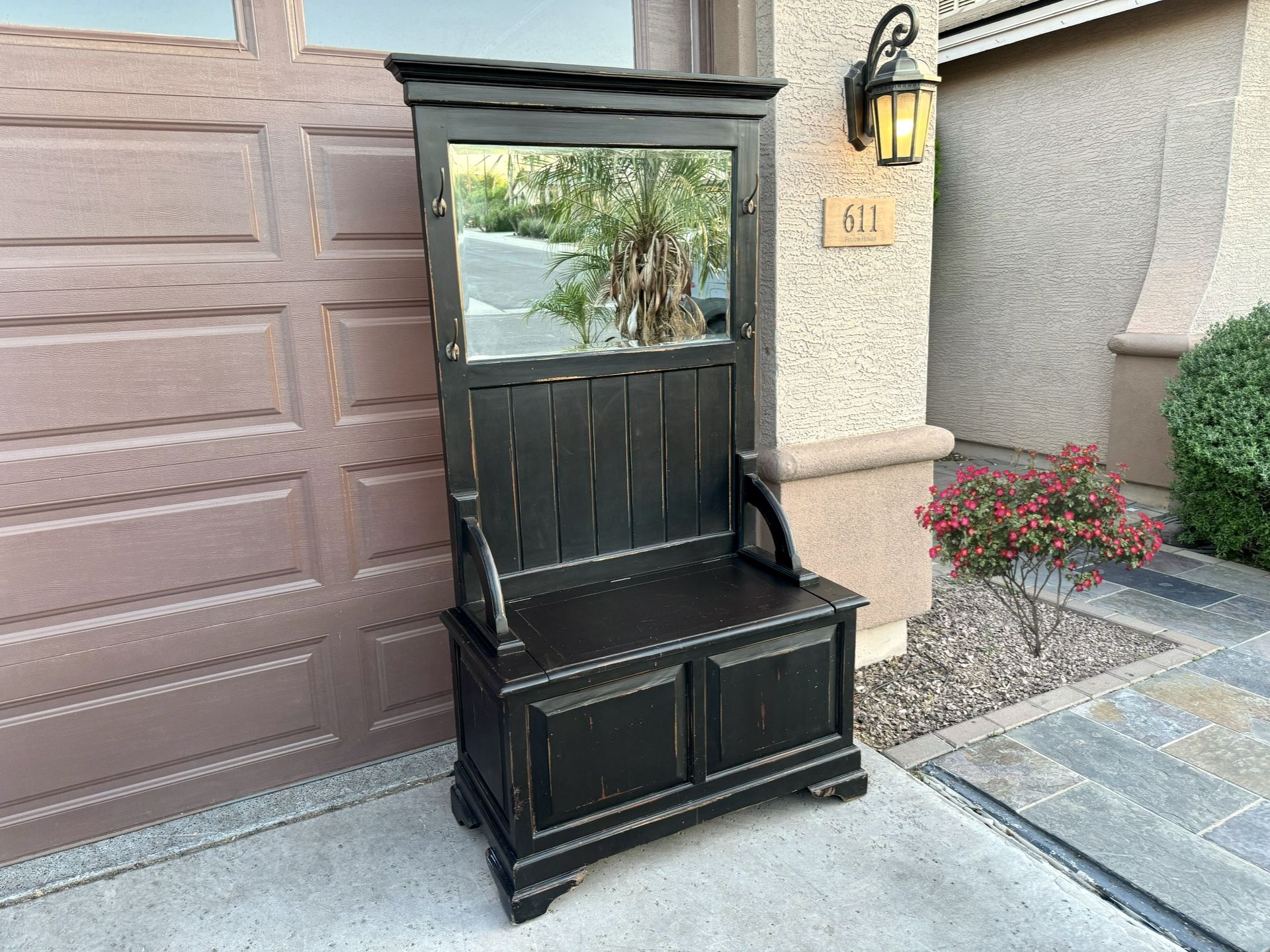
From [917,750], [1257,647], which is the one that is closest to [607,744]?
[917,750]

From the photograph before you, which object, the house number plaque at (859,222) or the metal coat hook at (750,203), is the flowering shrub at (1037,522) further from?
the metal coat hook at (750,203)

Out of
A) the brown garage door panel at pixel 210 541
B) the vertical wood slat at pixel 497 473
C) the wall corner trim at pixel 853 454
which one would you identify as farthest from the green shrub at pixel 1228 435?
the brown garage door panel at pixel 210 541

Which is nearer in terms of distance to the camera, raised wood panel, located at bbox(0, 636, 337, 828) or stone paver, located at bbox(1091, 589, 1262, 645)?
raised wood panel, located at bbox(0, 636, 337, 828)

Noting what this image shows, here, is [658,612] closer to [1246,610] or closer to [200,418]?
[200,418]

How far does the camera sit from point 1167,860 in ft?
7.22

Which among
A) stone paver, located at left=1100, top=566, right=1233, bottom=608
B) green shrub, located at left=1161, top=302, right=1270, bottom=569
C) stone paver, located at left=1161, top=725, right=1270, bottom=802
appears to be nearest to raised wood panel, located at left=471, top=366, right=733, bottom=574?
stone paver, located at left=1161, top=725, right=1270, bottom=802

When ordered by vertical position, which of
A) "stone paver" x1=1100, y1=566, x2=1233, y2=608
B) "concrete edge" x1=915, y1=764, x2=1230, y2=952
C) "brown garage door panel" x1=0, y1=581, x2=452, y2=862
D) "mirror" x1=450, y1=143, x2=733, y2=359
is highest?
"mirror" x1=450, y1=143, x2=733, y2=359

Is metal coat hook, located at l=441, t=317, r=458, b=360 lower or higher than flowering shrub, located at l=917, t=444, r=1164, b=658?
higher

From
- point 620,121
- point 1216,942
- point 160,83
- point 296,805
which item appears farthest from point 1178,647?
point 160,83

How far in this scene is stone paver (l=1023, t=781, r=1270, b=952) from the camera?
6.59 feet

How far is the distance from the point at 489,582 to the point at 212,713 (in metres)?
1.06

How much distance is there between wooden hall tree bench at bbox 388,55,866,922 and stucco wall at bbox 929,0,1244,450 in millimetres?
3933

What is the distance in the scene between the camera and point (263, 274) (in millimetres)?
2354

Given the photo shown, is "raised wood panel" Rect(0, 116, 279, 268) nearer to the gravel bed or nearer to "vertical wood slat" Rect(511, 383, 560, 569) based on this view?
"vertical wood slat" Rect(511, 383, 560, 569)
